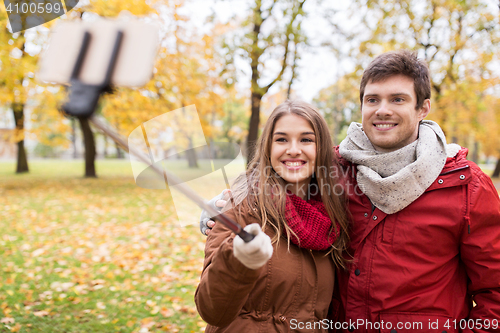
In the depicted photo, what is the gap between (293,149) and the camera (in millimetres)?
2002

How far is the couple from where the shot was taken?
5.97ft

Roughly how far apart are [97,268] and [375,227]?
5116mm

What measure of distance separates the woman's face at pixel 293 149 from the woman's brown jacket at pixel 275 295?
1.16 ft

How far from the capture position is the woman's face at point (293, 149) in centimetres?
203

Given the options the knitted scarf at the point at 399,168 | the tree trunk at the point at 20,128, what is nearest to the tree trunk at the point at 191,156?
the knitted scarf at the point at 399,168

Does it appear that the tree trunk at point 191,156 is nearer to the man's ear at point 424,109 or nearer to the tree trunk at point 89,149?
the man's ear at point 424,109

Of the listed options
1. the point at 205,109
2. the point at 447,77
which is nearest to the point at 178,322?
the point at 205,109

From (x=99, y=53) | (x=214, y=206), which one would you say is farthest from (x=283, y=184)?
(x=99, y=53)

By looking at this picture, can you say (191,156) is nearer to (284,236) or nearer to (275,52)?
(284,236)

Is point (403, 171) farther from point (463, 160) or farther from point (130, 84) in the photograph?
point (130, 84)

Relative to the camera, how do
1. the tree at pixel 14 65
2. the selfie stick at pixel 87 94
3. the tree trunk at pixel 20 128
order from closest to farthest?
the selfie stick at pixel 87 94 → the tree at pixel 14 65 → the tree trunk at pixel 20 128

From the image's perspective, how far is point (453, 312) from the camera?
6.26ft

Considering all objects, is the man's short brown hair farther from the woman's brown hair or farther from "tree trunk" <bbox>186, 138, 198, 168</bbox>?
"tree trunk" <bbox>186, 138, 198, 168</bbox>

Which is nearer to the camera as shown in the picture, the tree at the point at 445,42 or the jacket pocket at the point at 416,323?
the jacket pocket at the point at 416,323
